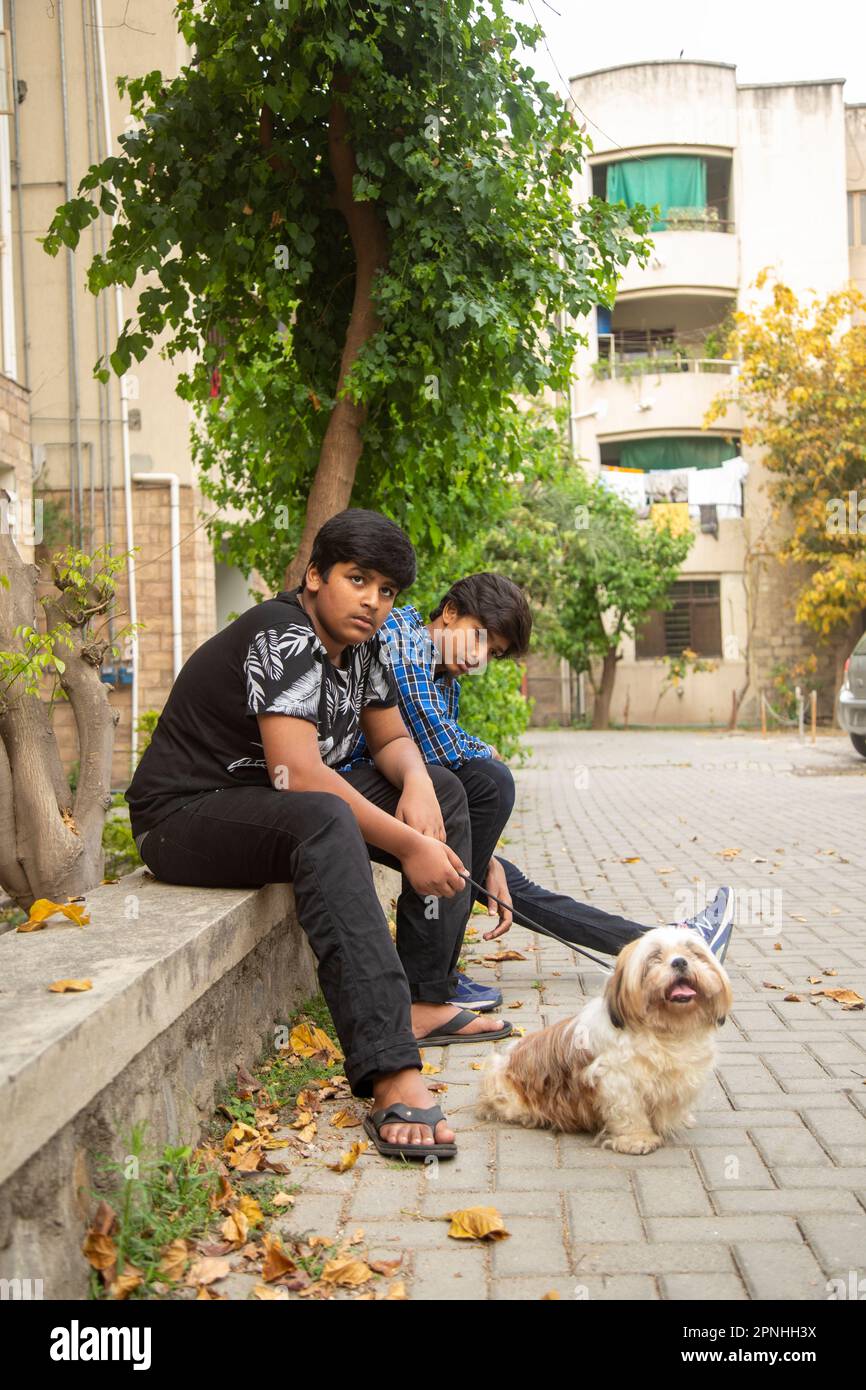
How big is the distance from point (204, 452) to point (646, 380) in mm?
23582

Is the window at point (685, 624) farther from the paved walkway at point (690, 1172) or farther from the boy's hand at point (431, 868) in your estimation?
the boy's hand at point (431, 868)

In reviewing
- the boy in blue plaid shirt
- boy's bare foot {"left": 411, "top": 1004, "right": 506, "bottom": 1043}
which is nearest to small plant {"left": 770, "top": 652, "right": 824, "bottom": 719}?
the boy in blue plaid shirt

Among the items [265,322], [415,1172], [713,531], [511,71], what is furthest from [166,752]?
[713,531]

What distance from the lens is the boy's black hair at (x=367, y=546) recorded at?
Result: 396 centimetres

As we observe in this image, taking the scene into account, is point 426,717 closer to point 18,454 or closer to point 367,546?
point 367,546

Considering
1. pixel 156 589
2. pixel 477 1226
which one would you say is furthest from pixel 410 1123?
pixel 156 589

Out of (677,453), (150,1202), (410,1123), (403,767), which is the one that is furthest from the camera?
→ (677,453)

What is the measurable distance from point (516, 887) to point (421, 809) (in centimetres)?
129

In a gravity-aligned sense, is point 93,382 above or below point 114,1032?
above

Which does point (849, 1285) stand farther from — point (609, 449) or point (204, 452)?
point (609, 449)

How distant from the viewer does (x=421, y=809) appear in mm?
4273

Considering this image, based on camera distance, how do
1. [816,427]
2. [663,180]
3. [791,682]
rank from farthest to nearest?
[663,180], [791,682], [816,427]

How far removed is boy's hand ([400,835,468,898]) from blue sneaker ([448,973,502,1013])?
41.3 inches

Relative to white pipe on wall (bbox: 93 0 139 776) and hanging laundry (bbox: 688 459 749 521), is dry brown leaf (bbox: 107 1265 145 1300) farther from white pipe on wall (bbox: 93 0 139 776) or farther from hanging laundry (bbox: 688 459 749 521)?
hanging laundry (bbox: 688 459 749 521)
